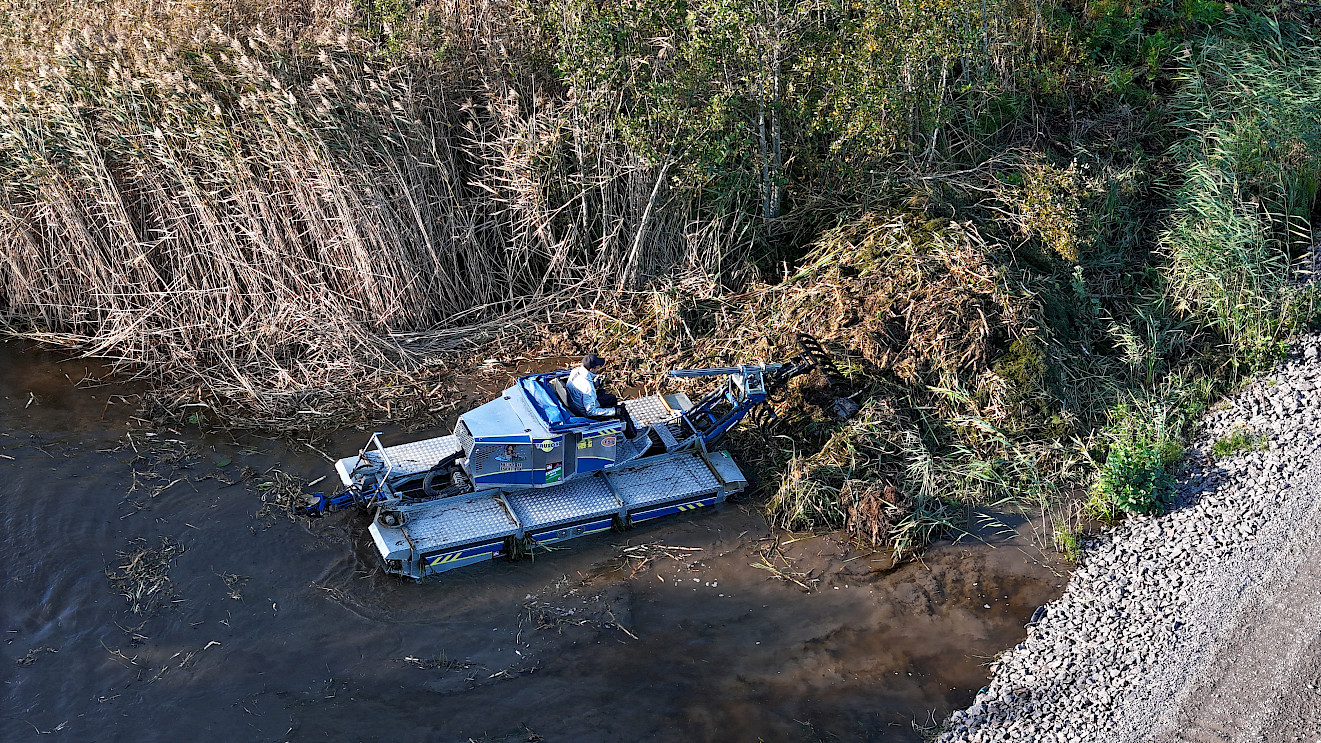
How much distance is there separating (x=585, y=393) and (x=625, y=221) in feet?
11.7

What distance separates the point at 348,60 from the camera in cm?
1173

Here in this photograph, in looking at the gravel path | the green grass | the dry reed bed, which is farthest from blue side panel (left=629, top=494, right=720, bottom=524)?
the green grass

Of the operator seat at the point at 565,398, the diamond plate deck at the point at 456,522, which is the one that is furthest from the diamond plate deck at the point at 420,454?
the operator seat at the point at 565,398

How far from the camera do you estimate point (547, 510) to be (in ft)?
31.1

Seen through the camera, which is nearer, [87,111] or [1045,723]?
[1045,723]

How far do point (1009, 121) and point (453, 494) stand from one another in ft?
29.5

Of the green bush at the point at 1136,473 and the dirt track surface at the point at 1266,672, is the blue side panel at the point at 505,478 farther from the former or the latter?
the dirt track surface at the point at 1266,672

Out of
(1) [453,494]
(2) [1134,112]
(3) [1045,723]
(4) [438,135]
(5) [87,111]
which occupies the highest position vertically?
(5) [87,111]

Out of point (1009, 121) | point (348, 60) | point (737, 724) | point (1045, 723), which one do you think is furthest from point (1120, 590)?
point (348, 60)

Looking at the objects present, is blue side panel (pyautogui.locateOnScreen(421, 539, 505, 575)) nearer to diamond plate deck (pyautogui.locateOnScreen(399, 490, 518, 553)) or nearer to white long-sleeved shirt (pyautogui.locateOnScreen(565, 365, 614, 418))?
diamond plate deck (pyautogui.locateOnScreen(399, 490, 518, 553))

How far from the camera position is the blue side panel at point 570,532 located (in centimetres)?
941

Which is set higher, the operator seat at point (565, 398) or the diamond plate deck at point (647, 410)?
the operator seat at point (565, 398)

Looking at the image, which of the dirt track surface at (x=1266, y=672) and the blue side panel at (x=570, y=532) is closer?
the dirt track surface at (x=1266, y=672)

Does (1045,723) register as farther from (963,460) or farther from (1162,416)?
(1162,416)
